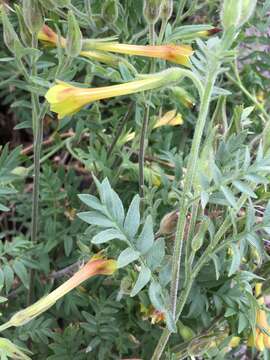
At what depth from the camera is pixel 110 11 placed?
0.89m

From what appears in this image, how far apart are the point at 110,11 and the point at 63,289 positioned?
39 cm

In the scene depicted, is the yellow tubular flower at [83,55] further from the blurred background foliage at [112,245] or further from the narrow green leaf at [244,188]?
the narrow green leaf at [244,188]

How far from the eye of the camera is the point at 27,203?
3.82 feet

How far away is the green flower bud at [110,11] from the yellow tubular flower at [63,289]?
341 millimetres

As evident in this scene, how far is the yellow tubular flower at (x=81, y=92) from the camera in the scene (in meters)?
0.66

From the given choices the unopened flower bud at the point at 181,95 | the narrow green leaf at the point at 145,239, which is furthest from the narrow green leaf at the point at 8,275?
the unopened flower bud at the point at 181,95

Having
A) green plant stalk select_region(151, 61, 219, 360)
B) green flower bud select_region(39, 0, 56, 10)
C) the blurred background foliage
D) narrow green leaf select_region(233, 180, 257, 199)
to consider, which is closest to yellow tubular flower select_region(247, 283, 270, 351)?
the blurred background foliage

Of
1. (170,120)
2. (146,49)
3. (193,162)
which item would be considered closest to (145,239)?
(193,162)

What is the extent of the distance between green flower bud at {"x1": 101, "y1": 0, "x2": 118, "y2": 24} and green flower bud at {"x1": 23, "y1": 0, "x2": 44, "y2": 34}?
12cm

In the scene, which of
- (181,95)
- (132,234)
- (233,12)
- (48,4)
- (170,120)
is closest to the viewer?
(233,12)

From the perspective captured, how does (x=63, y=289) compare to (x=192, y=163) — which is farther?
(x=63, y=289)

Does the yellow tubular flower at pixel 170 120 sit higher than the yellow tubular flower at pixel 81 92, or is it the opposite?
the yellow tubular flower at pixel 81 92

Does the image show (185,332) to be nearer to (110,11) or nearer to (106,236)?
(106,236)

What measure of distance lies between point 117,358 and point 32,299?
16cm
